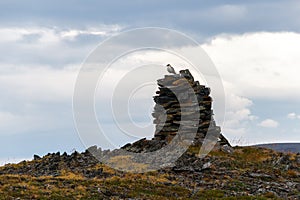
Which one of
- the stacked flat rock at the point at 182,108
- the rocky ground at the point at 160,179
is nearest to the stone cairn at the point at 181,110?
the stacked flat rock at the point at 182,108

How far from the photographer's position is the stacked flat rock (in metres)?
52.6

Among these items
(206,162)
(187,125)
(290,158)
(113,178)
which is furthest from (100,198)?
(290,158)

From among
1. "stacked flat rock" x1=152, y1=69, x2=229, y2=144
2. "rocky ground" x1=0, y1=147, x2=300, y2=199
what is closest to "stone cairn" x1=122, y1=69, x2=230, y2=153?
"stacked flat rock" x1=152, y1=69, x2=229, y2=144

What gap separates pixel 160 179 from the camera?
36938 millimetres

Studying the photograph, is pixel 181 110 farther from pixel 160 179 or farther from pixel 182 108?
→ pixel 160 179

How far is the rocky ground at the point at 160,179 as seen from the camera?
32250 millimetres

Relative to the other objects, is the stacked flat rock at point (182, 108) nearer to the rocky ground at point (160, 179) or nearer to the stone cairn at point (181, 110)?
the stone cairn at point (181, 110)

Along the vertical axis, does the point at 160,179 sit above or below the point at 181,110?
below

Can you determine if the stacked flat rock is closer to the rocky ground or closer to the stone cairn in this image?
the stone cairn

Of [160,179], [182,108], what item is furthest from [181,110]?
[160,179]

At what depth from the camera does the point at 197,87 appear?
55250mm

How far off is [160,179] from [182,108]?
1726 centimetres

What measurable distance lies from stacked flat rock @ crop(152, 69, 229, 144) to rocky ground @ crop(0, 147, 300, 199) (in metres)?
4.83

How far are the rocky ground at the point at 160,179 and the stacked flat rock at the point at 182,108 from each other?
4833 mm
